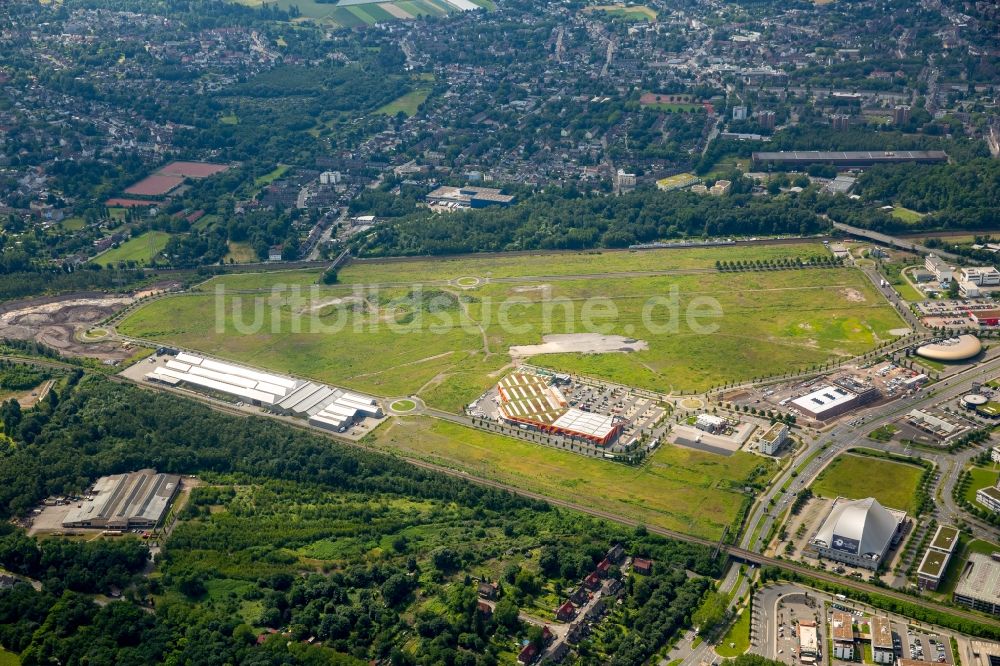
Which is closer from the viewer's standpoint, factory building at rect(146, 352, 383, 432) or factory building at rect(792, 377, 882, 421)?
factory building at rect(792, 377, 882, 421)

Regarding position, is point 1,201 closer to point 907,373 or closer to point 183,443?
point 183,443

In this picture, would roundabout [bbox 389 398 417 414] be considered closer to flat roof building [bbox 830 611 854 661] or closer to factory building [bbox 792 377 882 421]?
factory building [bbox 792 377 882 421]

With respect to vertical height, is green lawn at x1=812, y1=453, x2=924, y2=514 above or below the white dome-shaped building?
below

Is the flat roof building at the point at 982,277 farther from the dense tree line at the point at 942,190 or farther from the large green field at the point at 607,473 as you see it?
the large green field at the point at 607,473

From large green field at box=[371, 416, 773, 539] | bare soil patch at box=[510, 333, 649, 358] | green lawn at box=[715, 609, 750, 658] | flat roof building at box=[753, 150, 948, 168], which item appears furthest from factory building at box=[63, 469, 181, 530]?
flat roof building at box=[753, 150, 948, 168]

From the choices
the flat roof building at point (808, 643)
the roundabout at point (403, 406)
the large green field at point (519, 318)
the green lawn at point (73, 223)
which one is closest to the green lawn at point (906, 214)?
the large green field at point (519, 318)

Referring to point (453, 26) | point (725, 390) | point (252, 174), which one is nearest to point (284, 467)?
point (725, 390)

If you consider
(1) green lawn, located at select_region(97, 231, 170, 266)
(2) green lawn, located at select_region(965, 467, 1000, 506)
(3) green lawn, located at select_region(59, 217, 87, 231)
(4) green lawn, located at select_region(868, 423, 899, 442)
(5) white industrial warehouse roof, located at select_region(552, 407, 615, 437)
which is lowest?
(1) green lawn, located at select_region(97, 231, 170, 266)

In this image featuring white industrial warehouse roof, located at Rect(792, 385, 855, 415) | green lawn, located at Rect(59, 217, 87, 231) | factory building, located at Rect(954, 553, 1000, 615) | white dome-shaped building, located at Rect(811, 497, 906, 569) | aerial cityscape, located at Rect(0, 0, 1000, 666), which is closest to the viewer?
factory building, located at Rect(954, 553, 1000, 615)
